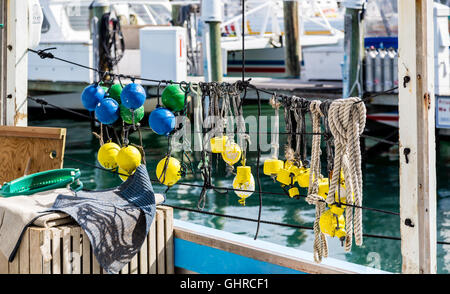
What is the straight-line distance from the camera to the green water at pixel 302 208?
7.63m

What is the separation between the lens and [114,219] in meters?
3.74

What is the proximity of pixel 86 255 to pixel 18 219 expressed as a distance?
1.32 feet

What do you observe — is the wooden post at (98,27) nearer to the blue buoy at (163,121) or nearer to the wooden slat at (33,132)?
the wooden slat at (33,132)

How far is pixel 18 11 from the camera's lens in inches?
197

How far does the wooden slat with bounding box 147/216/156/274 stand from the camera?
3.93 meters

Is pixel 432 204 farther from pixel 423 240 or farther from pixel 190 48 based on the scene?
pixel 190 48

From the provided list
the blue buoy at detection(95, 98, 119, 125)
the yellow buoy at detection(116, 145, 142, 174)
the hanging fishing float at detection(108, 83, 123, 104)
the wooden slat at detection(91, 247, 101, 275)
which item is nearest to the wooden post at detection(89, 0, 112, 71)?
the hanging fishing float at detection(108, 83, 123, 104)

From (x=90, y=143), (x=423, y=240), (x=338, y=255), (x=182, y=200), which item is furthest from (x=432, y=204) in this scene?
(x=90, y=143)

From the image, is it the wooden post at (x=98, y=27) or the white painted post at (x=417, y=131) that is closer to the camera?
the white painted post at (x=417, y=131)

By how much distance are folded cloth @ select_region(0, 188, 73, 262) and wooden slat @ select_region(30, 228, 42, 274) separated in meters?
0.07

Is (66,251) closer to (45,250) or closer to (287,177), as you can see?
(45,250)

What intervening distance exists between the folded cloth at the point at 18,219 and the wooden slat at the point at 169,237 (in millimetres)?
618

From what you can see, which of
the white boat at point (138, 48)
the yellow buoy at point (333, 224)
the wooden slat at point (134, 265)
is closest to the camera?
the yellow buoy at point (333, 224)

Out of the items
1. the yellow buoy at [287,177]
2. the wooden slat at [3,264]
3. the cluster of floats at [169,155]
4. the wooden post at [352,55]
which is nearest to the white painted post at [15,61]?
the cluster of floats at [169,155]
